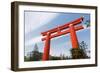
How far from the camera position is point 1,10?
1.60m

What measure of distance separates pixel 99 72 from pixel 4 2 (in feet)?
2.87

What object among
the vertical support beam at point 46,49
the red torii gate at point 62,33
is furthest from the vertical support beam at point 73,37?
the vertical support beam at point 46,49

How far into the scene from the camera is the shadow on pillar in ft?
5.77

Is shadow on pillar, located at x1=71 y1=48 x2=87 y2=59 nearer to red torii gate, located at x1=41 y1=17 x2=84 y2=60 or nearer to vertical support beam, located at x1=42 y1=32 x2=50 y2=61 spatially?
red torii gate, located at x1=41 y1=17 x2=84 y2=60

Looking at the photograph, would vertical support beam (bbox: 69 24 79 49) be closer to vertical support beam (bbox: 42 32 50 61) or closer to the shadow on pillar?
the shadow on pillar

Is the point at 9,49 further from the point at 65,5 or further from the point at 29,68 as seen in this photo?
the point at 65,5

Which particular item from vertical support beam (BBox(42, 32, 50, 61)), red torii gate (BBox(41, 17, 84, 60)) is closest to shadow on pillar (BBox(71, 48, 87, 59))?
red torii gate (BBox(41, 17, 84, 60))

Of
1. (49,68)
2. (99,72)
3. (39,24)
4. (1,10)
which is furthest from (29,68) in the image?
(99,72)

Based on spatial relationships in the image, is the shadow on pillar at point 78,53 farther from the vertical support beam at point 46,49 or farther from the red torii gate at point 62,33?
the vertical support beam at point 46,49

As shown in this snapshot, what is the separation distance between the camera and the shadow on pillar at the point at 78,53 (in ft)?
5.77

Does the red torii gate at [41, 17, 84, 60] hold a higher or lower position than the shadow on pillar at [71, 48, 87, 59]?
higher

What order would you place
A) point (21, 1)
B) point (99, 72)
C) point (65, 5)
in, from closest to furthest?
point (21, 1) → point (65, 5) → point (99, 72)

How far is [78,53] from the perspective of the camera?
1776 millimetres

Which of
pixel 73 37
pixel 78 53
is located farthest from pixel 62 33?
pixel 78 53
